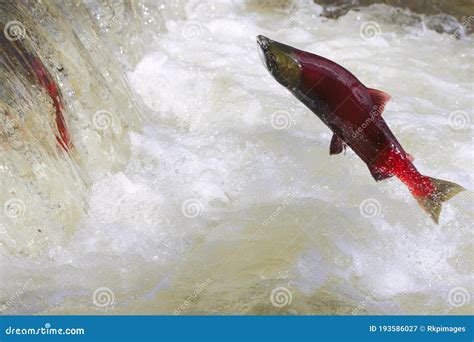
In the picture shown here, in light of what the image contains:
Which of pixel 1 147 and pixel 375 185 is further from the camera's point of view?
Result: pixel 375 185

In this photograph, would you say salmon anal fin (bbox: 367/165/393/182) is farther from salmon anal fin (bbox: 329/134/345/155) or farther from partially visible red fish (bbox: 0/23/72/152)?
partially visible red fish (bbox: 0/23/72/152)

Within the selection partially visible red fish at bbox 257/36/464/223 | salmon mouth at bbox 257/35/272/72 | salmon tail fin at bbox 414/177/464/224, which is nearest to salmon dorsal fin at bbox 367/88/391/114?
partially visible red fish at bbox 257/36/464/223

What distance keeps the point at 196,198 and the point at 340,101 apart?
49.4 inches

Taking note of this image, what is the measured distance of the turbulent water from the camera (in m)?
2.93

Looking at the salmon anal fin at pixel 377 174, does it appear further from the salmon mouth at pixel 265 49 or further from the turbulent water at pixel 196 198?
the turbulent water at pixel 196 198

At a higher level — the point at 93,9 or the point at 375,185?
the point at 93,9

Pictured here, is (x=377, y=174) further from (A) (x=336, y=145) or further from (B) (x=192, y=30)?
(B) (x=192, y=30)

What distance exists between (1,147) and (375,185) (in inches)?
58.1

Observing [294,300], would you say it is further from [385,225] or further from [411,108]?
[411,108]

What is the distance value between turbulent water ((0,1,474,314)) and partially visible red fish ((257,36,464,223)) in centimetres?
59

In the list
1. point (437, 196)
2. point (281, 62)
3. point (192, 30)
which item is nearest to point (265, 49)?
point (281, 62)

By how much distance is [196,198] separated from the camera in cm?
331

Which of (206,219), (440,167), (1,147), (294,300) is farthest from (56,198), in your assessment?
(440,167)

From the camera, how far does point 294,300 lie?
286 cm
